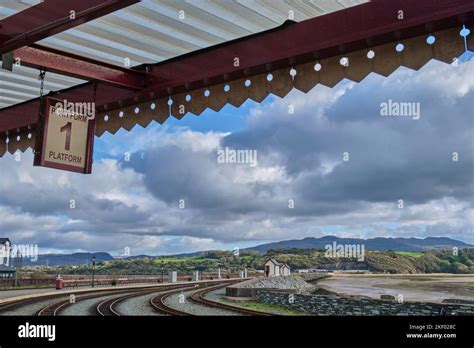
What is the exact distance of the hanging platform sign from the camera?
323 centimetres

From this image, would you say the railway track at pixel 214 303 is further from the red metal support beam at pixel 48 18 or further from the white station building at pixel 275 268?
the red metal support beam at pixel 48 18

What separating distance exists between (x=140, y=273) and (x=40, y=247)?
87 cm

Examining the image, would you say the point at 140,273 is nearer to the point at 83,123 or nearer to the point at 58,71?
the point at 83,123

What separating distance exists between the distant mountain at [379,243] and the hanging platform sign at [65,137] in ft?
4.42

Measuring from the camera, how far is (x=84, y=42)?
140 inches

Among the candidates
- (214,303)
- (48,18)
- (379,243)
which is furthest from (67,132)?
(379,243)

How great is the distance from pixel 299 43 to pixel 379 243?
A: 1.30 meters

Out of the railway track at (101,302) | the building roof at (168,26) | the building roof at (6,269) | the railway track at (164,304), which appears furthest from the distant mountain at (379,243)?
the building roof at (6,269)

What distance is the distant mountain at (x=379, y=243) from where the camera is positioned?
2715 mm

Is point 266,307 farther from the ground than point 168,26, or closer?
closer

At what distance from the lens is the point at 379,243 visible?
2.87 metres

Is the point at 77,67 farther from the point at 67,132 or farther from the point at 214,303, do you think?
the point at 214,303

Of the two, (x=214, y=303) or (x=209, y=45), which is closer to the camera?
(x=214, y=303)

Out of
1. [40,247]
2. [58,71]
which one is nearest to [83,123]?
[58,71]
